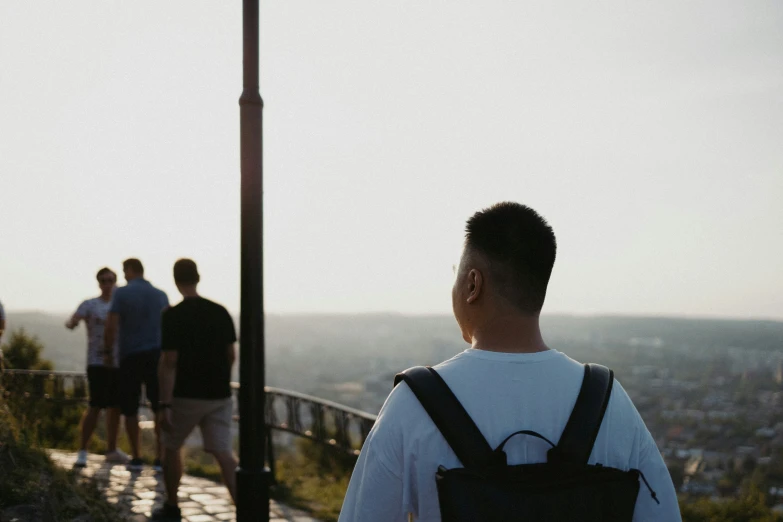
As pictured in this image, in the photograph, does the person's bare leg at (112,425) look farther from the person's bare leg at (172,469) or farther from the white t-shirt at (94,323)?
the person's bare leg at (172,469)

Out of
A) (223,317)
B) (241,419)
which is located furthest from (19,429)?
(241,419)

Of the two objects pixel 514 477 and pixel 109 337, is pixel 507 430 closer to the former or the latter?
pixel 514 477

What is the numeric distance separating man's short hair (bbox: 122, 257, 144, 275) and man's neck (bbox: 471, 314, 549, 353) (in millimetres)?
6028

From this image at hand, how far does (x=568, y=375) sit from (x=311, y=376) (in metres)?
62.6

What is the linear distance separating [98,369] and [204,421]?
281 centimetres

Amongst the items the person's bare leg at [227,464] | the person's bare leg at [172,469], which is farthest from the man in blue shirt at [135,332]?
the person's bare leg at [227,464]

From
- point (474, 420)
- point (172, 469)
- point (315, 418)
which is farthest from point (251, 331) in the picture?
point (315, 418)

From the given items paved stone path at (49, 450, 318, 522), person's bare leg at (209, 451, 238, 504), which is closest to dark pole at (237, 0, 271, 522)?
person's bare leg at (209, 451, 238, 504)

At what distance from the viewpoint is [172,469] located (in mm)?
5828

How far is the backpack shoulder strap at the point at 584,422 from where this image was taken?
63.5 inches

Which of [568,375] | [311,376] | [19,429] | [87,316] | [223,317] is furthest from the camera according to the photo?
[311,376]

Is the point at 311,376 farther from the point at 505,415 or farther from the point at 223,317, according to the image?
the point at 505,415

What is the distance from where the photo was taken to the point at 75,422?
11836mm

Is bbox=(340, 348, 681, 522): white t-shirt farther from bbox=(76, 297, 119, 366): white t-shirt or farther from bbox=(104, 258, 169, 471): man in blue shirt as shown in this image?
bbox=(76, 297, 119, 366): white t-shirt
